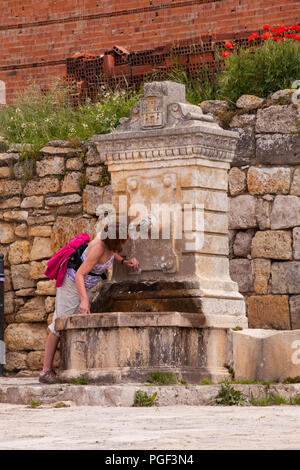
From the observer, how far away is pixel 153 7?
Answer: 50.5 ft

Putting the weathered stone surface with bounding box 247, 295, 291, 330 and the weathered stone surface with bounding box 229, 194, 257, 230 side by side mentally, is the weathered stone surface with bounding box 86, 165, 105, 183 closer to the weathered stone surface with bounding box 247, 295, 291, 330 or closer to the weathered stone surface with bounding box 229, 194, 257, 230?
the weathered stone surface with bounding box 229, 194, 257, 230

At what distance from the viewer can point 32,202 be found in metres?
12.4

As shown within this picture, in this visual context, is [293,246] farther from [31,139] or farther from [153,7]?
[153,7]

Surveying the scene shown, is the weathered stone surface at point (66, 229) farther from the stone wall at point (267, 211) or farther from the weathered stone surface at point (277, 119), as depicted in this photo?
the weathered stone surface at point (277, 119)

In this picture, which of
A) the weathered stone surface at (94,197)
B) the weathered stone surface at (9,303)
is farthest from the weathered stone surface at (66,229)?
the weathered stone surface at (9,303)

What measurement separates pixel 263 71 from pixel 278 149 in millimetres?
1206

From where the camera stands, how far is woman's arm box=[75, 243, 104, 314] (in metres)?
8.77

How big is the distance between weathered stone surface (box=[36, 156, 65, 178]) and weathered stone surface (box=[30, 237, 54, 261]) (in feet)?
2.48

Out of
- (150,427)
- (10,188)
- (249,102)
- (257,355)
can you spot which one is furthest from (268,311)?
(150,427)

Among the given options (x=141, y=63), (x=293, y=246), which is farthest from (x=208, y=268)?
(x=141, y=63)

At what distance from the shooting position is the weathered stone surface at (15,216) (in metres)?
12.4

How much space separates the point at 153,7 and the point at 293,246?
5671mm

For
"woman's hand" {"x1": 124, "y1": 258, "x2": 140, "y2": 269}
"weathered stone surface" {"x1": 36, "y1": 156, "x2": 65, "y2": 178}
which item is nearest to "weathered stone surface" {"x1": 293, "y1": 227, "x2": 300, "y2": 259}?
"woman's hand" {"x1": 124, "y1": 258, "x2": 140, "y2": 269}

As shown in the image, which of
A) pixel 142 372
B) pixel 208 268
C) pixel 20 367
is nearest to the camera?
pixel 142 372
